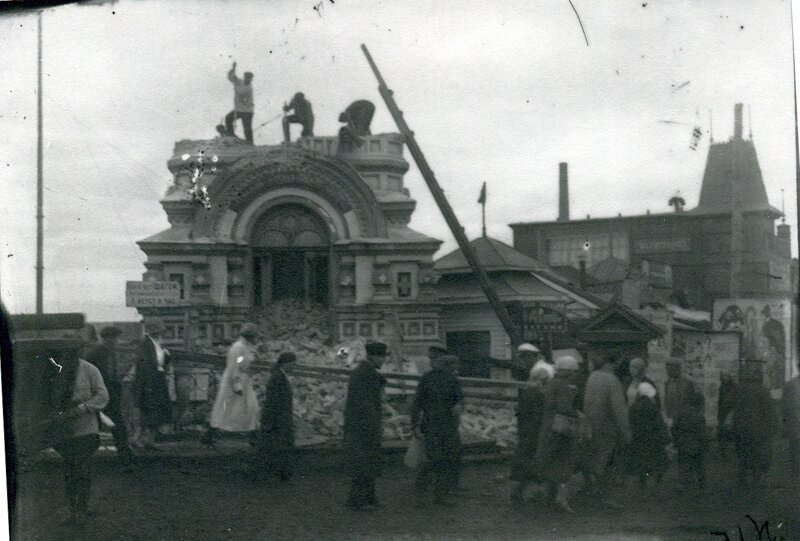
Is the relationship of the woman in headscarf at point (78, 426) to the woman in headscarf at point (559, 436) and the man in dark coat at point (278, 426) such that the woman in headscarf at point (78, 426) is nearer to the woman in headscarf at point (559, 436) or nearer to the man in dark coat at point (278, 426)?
the man in dark coat at point (278, 426)

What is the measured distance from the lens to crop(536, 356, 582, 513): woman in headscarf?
7.36 metres

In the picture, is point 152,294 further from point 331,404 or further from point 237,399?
point 331,404

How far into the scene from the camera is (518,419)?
748 centimetres

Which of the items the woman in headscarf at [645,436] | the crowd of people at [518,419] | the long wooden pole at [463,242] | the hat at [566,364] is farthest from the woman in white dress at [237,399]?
the woman in headscarf at [645,436]

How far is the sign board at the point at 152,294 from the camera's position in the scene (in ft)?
25.4

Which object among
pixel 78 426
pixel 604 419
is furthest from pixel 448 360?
pixel 78 426

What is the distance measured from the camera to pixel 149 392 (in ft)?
25.3

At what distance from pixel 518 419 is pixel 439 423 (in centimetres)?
66

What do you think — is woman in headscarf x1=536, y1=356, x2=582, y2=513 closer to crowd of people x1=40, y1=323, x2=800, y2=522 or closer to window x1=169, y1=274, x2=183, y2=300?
crowd of people x1=40, y1=323, x2=800, y2=522

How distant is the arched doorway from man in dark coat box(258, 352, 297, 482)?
0.79m

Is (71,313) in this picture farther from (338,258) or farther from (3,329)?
(338,258)

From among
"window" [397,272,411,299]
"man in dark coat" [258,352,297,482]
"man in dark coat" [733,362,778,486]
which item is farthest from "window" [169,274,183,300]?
"man in dark coat" [733,362,778,486]

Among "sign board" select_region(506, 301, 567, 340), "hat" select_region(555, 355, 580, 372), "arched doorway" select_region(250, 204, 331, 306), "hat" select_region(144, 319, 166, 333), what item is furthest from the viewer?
"arched doorway" select_region(250, 204, 331, 306)

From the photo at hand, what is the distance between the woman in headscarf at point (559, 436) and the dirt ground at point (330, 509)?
225mm
